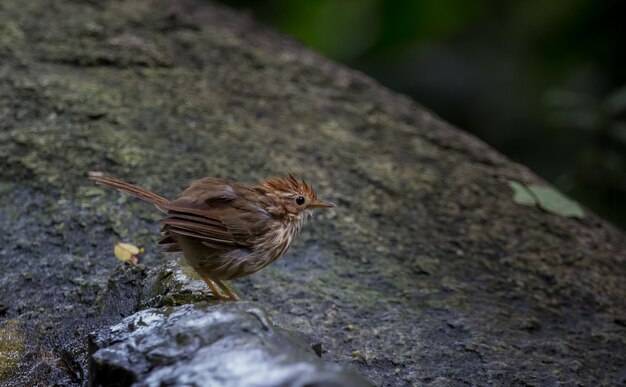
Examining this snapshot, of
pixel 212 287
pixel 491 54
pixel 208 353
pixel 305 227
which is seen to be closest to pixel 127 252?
pixel 212 287

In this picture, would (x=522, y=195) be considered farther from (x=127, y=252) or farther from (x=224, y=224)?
(x=127, y=252)

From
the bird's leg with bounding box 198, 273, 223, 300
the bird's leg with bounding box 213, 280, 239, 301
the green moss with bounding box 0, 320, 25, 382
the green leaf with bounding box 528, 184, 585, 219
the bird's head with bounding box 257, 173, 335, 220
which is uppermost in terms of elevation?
the green leaf with bounding box 528, 184, 585, 219

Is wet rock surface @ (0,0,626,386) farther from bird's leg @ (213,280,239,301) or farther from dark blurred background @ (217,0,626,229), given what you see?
dark blurred background @ (217,0,626,229)

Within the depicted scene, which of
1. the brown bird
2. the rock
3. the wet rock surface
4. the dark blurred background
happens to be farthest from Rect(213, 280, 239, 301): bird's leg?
the dark blurred background

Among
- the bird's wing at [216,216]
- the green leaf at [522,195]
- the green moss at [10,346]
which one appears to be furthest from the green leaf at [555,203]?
the green moss at [10,346]

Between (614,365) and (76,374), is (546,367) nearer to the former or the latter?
(614,365)

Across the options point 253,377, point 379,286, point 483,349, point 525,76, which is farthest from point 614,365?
point 525,76

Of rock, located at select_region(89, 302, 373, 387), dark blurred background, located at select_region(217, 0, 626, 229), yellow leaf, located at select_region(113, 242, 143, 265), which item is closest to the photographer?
rock, located at select_region(89, 302, 373, 387)
